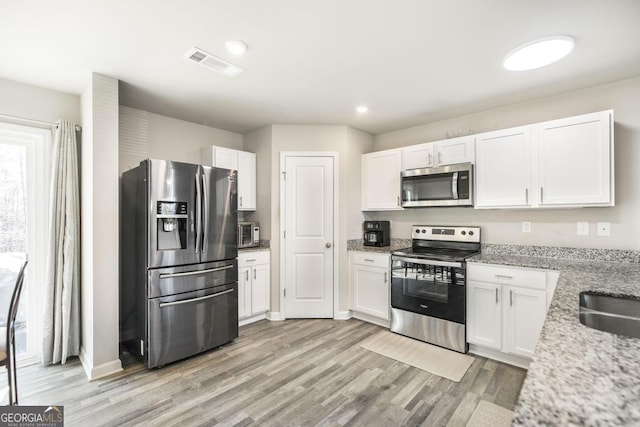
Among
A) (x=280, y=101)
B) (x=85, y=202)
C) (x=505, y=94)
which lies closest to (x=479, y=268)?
(x=505, y=94)

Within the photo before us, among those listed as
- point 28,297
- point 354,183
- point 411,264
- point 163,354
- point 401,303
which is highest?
point 354,183

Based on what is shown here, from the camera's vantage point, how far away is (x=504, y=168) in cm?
288

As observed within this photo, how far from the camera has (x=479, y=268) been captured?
2754 millimetres

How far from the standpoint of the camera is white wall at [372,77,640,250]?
2.48 m

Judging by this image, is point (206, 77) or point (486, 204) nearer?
point (206, 77)

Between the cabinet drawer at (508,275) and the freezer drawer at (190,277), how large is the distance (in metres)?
2.35

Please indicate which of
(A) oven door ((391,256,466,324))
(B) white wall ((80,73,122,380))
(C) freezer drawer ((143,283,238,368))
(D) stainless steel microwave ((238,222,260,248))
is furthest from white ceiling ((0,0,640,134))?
(C) freezer drawer ((143,283,238,368))

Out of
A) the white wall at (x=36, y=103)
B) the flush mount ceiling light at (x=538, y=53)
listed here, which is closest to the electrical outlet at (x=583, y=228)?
the flush mount ceiling light at (x=538, y=53)

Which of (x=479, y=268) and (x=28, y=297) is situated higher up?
(x=479, y=268)

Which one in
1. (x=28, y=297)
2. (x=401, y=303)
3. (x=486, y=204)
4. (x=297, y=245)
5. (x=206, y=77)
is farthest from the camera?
(x=297, y=245)

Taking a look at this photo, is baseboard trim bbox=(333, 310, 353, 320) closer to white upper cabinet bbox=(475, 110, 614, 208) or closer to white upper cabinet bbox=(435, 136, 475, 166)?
white upper cabinet bbox=(475, 110, 614, 208)

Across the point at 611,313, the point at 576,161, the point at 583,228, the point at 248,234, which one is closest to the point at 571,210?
the point at 583,228

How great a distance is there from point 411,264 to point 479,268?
66 centimetres

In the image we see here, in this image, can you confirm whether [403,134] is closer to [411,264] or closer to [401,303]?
[411,264]
